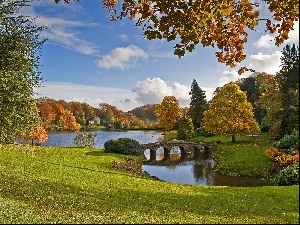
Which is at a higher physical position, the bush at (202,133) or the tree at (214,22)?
the tree at (214,22)

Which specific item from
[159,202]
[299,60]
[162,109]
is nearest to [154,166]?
[159,202]

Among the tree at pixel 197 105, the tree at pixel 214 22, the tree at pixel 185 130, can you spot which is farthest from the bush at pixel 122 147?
the tree at pixel 214 22

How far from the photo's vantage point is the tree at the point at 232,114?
5738cm

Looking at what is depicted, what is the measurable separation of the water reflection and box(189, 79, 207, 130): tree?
25.7 metres

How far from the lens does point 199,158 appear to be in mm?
53344

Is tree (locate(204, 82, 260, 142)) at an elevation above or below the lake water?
above

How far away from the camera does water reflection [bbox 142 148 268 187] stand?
34.8 m

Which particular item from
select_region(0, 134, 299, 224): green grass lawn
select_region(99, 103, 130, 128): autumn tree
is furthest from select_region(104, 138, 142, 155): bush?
select_region(99, 103, 130, 128): autumn tree

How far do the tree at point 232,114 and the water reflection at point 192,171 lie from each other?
5680 mm

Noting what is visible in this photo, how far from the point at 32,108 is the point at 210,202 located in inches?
529

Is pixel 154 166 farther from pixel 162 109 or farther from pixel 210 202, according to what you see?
pixel 162 109

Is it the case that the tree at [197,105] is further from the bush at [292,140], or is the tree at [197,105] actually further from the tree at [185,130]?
the bush at [292,140]

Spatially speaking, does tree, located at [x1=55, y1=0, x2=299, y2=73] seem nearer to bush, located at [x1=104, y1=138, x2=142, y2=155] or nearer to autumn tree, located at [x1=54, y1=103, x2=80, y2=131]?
bush, located at [x1=104, y1=138, x2=142, y2=155]

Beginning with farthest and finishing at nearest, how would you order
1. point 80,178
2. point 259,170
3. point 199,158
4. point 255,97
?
point 255,97, point 199,158, point 259,170, point 80,178
